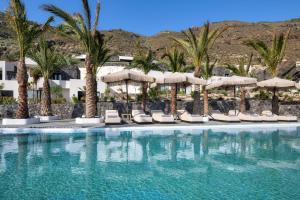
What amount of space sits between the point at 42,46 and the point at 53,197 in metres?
15.6

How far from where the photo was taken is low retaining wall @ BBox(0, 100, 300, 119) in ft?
67.6

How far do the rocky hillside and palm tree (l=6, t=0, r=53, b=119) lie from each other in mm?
24384

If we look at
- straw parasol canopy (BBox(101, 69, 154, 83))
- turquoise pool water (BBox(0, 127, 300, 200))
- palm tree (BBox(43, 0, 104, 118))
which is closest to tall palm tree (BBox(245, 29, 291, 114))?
turquoise pool water (BBox(0, 127, 300, 200))

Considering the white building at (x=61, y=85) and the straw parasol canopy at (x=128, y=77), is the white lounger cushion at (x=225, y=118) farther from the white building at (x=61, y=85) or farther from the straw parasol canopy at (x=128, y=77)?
the white building at (x=61, y=85)

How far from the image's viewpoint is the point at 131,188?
630 centimetres

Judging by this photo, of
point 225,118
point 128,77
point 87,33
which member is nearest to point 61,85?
point 128,77

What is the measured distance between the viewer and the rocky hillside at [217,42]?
56.1 m

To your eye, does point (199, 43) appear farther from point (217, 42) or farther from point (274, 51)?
point (217, 42)

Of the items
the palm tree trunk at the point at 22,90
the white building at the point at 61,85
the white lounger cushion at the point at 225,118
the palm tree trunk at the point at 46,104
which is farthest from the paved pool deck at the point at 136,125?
the white building at the point at 61,85

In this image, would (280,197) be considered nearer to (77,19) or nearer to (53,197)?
(53,197)

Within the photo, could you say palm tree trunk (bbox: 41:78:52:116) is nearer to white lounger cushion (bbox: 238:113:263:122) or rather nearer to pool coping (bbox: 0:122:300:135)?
pool coping (bbox: 0:122:300:135)

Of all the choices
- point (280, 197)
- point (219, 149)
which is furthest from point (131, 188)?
point (219, 149)

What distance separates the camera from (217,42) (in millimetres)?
78750

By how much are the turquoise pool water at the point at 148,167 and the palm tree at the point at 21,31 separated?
410 centimetres
